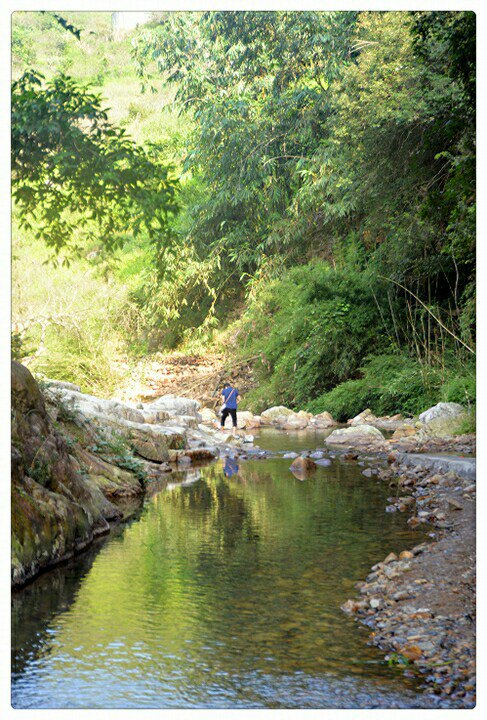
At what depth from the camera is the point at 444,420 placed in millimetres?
10625

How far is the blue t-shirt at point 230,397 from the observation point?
42.6 ft

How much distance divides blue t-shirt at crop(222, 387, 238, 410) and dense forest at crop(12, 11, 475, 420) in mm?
4032

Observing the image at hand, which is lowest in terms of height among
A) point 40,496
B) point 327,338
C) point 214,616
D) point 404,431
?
point 214,616

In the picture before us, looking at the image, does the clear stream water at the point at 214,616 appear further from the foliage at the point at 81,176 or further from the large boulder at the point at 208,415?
the large boulder at the point at 208,415

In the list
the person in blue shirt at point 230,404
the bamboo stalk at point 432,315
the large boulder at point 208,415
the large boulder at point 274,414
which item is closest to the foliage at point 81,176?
the bamboo stalk at point 432,315

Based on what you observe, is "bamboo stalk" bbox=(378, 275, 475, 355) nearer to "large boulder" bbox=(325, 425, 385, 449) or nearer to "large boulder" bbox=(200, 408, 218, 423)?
"large boulder" bbox=(325, 425, 385, 449)

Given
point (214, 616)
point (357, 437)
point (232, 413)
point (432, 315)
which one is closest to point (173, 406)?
point (232, 413)

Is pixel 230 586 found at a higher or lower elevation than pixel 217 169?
lower

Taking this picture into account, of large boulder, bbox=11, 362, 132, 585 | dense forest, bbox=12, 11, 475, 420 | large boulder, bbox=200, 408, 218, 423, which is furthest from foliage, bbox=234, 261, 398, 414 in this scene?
large boulder, bbox=11, 362, 132, 585

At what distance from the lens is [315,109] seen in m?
6.51

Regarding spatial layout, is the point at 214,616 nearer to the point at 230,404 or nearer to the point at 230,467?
the point at 230,467

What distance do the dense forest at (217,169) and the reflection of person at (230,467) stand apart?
1.46 meters

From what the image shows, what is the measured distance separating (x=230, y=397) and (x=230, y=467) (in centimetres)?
342

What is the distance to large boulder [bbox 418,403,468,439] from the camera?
34.1ft
